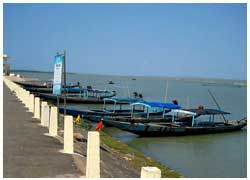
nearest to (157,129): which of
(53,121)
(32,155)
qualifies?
(53,121)

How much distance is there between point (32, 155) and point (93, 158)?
2306mm

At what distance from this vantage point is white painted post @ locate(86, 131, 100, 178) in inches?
260

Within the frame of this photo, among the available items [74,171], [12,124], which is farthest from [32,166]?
[12,124]

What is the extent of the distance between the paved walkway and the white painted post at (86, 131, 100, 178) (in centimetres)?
40

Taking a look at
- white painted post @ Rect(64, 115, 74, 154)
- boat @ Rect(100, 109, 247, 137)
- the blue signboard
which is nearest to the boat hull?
boat @ Rect(100, 109, 247, 137)

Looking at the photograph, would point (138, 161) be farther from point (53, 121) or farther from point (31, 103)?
point (31, 103)

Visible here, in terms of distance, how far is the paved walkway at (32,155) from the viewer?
6957mm

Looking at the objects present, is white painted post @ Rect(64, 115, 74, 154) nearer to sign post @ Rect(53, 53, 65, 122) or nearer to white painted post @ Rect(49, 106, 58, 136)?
white painted post @ Rect(49, 106, 58, 136)

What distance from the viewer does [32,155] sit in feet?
27.4

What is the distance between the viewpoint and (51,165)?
24.5ft

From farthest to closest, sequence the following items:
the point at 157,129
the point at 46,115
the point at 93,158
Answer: the point at 157,129
the point at 46,115
the point at 93,158

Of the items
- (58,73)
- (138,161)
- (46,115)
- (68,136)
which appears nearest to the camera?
(68,136)

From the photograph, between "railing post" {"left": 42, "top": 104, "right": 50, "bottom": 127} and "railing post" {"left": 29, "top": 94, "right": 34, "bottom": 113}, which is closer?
"railing post" {"left": 42, "top": 104, "right": 50, "bottom": 127}

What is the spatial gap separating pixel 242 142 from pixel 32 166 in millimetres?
17762
